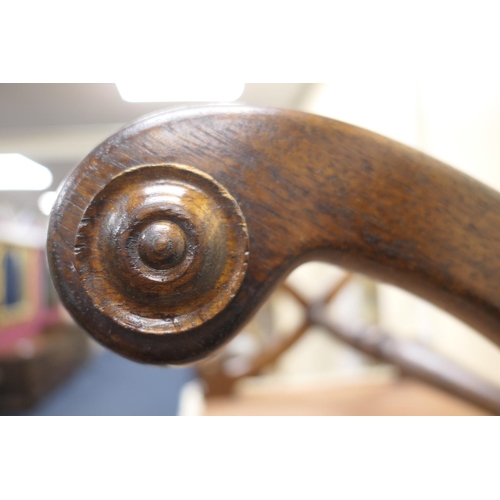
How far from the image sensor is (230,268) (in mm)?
147

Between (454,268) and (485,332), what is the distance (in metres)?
0.04

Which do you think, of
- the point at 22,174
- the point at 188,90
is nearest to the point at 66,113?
the point at 188,90

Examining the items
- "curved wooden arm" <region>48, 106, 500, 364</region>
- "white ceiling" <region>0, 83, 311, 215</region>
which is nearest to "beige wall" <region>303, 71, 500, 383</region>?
"curved wooden arm" <region>48, 106, 500, 364</region>

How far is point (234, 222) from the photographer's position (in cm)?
15

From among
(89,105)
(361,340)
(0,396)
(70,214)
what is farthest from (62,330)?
(70,214)

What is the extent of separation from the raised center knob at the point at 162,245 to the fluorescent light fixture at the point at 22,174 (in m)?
3.84

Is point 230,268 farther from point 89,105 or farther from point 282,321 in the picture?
point 89,105

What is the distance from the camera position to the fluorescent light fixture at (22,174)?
3418 mm

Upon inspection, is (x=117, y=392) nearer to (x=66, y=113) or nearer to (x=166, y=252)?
(x=66, y=113)

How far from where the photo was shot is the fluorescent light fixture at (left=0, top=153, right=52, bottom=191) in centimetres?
342

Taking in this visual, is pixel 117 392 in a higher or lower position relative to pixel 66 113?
lower

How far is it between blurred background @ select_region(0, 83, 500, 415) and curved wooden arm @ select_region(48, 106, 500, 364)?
0.03 m

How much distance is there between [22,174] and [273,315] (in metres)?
2.89

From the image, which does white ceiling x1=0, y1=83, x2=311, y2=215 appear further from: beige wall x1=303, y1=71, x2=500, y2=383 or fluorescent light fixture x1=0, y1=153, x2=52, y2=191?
beige wall x1=303, y1=71, x2=500, y2=383
